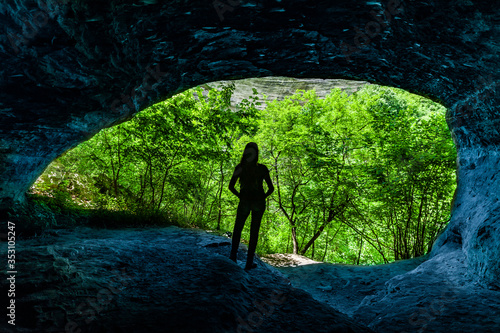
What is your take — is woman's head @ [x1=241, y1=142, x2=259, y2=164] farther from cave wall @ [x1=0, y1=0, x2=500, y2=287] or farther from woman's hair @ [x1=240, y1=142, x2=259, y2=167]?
cave wall @ [x1=0, y1=0, x2=500, y2=287]

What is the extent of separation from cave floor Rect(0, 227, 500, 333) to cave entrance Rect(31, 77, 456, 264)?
3246 mm

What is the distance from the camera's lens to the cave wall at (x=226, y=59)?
8.68ft

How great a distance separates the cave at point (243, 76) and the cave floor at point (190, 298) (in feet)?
0.07

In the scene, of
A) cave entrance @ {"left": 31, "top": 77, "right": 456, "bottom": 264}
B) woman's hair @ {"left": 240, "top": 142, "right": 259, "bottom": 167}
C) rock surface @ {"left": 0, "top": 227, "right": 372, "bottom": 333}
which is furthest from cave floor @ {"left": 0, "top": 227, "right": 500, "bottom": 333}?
cave entrance @ {"left": 31, "top": 77, "right": 456, "bottom": 264}

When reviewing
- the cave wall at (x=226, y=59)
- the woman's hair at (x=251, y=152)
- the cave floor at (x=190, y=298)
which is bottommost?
the cave floor at (x=190, y=298)

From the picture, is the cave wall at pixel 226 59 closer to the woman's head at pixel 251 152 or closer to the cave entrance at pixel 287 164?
the woman's head at pixel 251 152

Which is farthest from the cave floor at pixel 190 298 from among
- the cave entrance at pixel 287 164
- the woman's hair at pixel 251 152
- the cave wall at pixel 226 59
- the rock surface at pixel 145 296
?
the cave entrance at pixel 287 164

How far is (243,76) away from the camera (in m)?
4.81

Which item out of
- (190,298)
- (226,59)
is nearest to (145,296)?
(190,298)

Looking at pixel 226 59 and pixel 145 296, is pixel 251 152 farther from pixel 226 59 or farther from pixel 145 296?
pixel 145 296

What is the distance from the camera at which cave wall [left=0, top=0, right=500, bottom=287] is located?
8.68 feet

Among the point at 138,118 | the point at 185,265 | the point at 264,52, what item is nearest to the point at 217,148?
the point at 138,118

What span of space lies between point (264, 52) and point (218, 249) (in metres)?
4.11

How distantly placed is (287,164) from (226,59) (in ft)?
23.9
